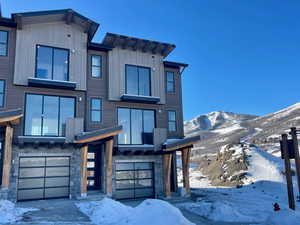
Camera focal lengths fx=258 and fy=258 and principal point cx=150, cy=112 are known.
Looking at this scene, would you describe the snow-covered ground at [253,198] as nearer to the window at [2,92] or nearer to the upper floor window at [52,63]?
the upper floor window at [52,63]

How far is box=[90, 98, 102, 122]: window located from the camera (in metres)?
15.8

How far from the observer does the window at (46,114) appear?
13969 mm

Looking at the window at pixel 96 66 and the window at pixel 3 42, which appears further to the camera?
the window at pixel 96 66

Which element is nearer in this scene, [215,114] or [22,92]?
[22,92]

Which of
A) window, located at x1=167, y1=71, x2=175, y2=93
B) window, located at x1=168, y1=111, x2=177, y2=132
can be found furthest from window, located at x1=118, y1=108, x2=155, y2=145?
window, located at x1=167, y1=71, x2=175, y2=93

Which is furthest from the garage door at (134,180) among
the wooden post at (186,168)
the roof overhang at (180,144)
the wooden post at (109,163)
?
the roof overhang at (180,144)

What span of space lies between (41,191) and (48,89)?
5602 millimetres

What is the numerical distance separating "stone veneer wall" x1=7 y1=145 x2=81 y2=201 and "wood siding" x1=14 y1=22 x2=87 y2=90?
3.57 metres

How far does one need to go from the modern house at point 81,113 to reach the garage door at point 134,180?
6cm

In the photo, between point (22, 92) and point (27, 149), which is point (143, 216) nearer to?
point (27, 149)

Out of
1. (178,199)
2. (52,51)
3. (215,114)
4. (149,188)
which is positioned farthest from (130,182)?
(215,114)

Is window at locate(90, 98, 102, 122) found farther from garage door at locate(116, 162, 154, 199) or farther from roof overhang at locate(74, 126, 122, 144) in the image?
garage door at locate(116, 162, 154, 199)

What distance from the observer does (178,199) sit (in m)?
15.3

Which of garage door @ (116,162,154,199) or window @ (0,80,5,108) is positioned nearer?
window @ (0,80,5,108)
